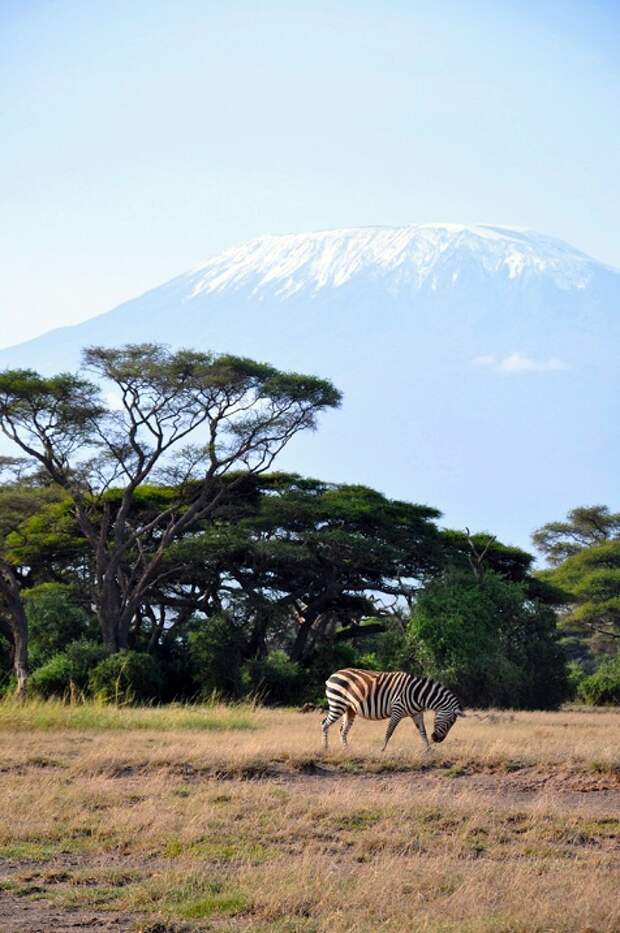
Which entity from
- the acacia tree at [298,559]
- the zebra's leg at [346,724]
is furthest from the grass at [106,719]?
the acacia tree at [298,559]

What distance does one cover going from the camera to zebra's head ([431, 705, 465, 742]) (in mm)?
21422

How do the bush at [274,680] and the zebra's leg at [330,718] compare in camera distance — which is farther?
the bush at [274,680]

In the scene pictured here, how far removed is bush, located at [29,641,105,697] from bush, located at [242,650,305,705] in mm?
4268

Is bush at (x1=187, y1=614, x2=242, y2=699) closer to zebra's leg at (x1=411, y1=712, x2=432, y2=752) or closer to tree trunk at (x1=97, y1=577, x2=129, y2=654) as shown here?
tree trunk at (x1=97, y1=577, x2=129, y2=654)

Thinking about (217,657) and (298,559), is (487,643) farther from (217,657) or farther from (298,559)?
(217,657)

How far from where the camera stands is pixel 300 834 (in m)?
12.6

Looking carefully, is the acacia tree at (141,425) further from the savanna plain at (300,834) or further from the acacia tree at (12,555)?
the savanna plain at (300,834)

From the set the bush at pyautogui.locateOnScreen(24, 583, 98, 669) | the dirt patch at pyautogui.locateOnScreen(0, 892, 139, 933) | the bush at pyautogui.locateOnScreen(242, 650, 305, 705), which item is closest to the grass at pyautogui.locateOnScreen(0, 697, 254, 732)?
the bush at pyautogui.locateOnScreen(242, 650, 305, 705)

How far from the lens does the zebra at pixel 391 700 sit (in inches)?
829

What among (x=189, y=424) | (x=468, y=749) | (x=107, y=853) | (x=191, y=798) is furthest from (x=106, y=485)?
(x=107, y=853)

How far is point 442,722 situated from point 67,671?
1571 centimetres

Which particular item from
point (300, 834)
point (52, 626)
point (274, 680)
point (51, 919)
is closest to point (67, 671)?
point (52, 626)

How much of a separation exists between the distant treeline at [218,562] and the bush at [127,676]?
0.21 ft

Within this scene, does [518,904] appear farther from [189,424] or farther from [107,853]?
[189,424]
